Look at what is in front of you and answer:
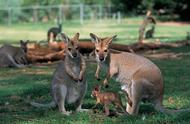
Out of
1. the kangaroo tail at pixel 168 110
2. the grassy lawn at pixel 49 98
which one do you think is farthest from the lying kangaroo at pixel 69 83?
the kangaroo tail at pixel 168 110

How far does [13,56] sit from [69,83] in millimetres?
8242

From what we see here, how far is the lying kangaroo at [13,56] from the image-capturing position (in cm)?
1647

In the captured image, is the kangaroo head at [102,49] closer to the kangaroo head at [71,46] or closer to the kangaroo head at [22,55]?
the kangaroo head at [71,46]

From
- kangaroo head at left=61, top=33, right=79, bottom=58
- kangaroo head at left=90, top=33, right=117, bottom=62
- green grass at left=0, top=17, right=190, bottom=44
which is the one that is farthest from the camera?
green grass at left=0, top=17, right=190, bottom=44

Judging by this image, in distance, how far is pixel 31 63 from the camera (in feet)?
55.9

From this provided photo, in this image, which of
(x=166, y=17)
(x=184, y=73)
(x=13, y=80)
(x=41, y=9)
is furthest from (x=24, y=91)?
(x=41, y=9)

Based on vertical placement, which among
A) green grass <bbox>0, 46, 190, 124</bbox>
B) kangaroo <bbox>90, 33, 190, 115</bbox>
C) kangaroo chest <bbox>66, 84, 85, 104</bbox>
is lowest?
green grass <bbox>0, 46, 190, 124</bbox>

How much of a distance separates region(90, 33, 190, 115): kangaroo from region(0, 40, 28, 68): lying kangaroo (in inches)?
327

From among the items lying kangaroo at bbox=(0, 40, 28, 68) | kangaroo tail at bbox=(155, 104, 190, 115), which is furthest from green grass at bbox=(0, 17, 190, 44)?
kangaroo tail at bbox=(155, 104, 190, 115)

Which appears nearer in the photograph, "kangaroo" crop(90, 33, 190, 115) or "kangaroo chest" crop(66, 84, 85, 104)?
"kangaroo" crop(90, 33, 190, 115)

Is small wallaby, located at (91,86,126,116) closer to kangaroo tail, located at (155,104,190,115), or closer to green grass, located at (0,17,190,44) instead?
kangaroo tail, located at (155,104,190,115)

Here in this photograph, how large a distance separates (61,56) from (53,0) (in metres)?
49.8

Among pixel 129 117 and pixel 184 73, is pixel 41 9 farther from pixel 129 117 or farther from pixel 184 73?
pixel 129 117

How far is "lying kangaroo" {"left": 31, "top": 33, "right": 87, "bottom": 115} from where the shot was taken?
28.1ft
